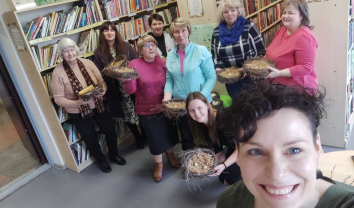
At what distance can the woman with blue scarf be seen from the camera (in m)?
2.35

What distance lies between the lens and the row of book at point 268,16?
14.0 feet

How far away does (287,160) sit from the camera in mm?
708

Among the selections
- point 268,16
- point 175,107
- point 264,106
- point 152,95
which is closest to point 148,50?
point 152,95

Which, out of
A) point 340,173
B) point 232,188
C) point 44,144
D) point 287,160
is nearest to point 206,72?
point 340,173

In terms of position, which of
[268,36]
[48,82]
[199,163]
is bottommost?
[199,163]

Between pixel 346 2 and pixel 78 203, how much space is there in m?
3.13

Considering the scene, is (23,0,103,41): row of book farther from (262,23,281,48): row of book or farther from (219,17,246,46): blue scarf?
(262,23,281,48): row of book

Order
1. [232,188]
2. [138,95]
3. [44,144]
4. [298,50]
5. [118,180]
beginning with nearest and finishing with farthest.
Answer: [232,188]
[298,50]
[138,95]
[118,180]
[44,144]

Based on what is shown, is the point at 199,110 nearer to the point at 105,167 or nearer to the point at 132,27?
the point at 105,167

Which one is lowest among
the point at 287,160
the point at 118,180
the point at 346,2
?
the point at 118,180

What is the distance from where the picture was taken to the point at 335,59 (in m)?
2.44

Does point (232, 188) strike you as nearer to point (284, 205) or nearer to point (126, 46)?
point (284, 205)

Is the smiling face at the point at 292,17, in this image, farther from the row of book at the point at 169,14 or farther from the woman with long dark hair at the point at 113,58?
the row of book at the point at 169,14

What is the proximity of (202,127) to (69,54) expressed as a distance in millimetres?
1515
